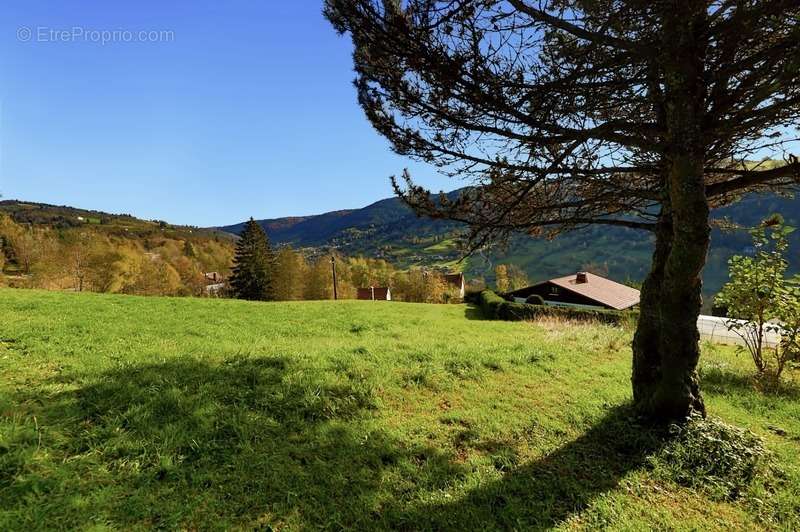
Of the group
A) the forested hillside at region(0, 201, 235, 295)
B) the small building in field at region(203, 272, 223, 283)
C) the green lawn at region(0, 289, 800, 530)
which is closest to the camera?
the green lawn at region(0, 289, 800, 530)

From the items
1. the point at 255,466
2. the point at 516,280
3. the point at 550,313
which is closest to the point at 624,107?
the point at 255,466

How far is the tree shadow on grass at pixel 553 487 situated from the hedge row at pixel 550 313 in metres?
17.7

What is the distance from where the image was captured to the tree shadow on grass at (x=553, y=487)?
3.12 metres

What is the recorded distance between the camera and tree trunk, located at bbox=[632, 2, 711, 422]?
3869 mm

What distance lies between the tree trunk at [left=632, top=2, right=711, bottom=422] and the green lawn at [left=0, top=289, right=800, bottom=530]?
774 mm

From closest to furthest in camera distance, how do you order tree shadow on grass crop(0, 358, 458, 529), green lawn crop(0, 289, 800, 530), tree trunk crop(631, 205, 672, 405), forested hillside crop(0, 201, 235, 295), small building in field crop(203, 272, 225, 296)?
tree shadow on grass crop(0, 358, 458, 529)
green lawn crop(0, 289, 800, 530)
tree trunk crop(631, 205, 672, 405)
forested hillside crop(0, 201, 235, 295)
small building in field crop(203, 272, 225, 296)

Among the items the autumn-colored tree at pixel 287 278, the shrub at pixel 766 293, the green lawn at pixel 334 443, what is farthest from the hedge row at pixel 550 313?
the autumn-colored tree at pixel 287 278

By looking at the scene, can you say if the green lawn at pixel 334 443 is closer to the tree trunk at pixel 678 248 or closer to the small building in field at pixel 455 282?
the tree trunk at pixel 678 248

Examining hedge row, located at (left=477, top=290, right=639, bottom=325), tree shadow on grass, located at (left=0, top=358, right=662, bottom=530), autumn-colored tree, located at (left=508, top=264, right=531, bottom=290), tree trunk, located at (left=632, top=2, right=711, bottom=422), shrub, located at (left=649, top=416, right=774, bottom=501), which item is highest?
tree trunk, located at (left=632, top=2, right=711, bottom=422)

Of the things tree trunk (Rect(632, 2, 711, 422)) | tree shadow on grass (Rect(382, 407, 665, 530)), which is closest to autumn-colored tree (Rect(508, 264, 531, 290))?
tree trunk (Rect(632, 2, 711, 422))

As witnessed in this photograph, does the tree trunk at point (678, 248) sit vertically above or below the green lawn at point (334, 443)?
above

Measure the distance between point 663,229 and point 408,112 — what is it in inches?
158

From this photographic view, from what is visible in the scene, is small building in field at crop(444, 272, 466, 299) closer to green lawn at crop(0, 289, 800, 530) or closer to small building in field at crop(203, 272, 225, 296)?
small building in field at crop(203, 272, 225, 296)

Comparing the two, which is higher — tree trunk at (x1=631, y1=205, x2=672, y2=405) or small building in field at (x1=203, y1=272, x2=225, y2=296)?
tree trunk at (x1=631, y1=205, x2=672, y2=405)
